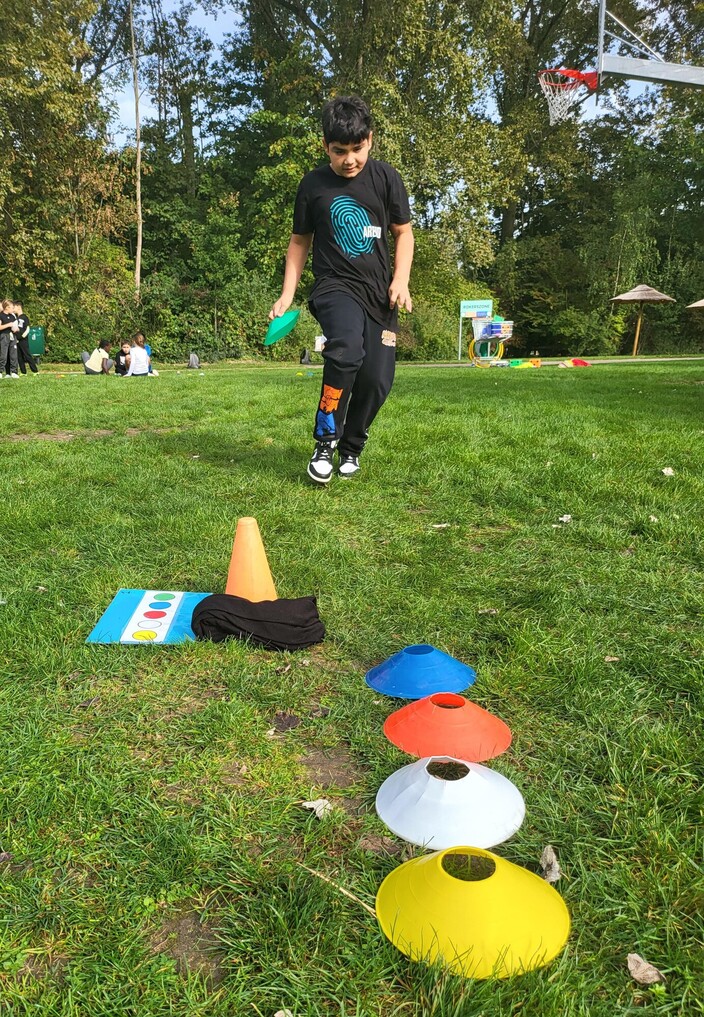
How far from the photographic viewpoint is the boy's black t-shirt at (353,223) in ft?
14.0

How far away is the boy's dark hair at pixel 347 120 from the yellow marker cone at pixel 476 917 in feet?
12.7

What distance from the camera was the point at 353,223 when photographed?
430cm

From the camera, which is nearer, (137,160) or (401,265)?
(401,265)

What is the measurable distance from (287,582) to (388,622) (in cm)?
59

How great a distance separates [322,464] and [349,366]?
646mm

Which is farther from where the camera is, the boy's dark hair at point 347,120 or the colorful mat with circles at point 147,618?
the boy's dark hair at point 347,120

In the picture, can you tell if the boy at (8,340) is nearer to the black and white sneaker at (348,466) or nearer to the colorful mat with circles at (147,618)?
the black and white sneaker at (348,466)

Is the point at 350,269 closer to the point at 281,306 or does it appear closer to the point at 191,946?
the point at 281,306

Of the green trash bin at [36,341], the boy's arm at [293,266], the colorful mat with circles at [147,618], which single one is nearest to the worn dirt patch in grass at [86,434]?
the boy's arm at [293,266]

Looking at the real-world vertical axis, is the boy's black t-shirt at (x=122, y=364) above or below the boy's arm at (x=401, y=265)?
below

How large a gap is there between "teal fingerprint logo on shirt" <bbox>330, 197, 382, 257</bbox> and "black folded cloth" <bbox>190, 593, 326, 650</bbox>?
2749 millimetres

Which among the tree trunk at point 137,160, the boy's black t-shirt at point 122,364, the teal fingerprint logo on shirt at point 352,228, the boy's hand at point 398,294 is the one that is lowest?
the boy's black t-shirt at point 122,364

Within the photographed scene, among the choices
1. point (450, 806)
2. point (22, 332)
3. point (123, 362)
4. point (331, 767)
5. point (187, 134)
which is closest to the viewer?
point (450, 806)

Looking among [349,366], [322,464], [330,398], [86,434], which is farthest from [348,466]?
[86,434]
